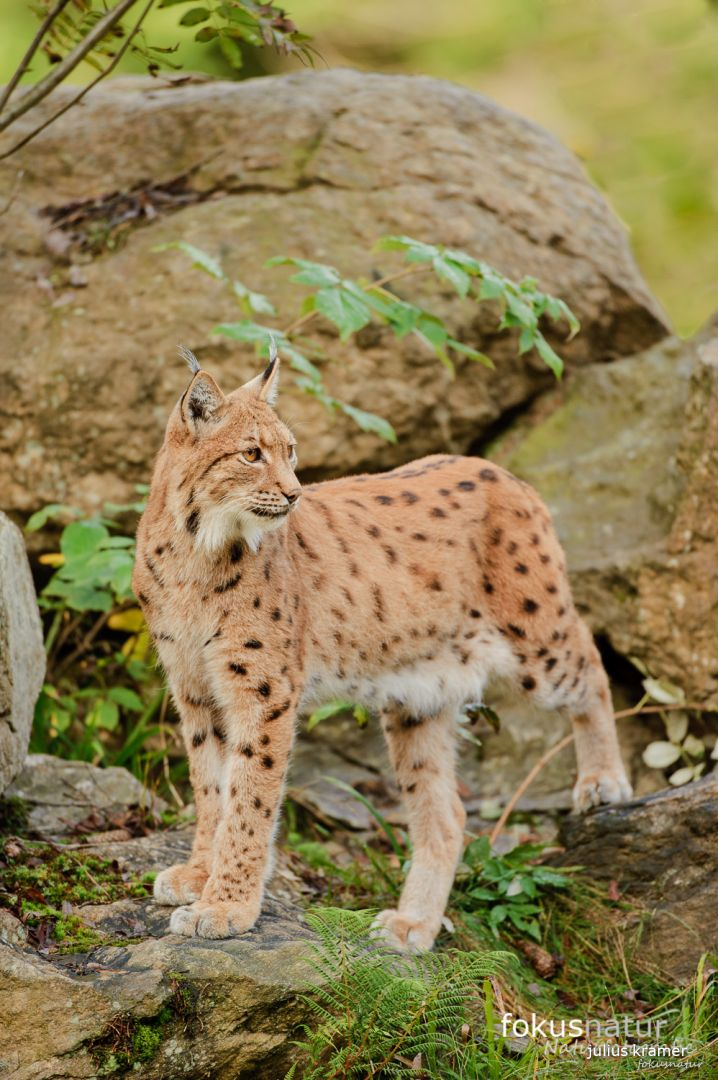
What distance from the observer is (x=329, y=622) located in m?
5.19

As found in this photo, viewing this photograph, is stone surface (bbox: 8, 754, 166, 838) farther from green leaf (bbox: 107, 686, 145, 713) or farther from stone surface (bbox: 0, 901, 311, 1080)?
stone surface (bbox: 0, 901, 311, 1080)

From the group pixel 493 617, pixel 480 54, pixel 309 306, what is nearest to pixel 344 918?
pixel 493 617

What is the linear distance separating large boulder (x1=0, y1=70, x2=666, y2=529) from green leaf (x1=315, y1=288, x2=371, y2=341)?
7.41 feet

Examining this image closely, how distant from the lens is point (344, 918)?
4094 mm

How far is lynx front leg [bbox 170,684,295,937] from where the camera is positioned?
4336 mm

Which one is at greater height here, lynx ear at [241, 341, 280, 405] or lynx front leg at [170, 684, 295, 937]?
lynx ear at [241, 341, 280, 405]

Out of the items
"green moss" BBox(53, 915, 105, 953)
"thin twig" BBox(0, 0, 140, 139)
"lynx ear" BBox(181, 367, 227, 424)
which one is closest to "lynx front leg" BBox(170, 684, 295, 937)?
"green moss" BBox(53, 915, 105, 953)

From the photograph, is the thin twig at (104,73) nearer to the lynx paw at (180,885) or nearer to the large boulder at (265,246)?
the large boulder at (265,246)

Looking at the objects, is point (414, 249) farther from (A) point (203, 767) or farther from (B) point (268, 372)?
(A) point (203, 767)

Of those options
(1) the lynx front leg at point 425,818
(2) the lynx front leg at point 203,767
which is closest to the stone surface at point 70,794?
(2) the lynx front leg at point 203,767

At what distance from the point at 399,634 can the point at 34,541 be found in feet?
9.29

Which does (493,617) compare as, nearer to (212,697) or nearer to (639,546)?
(212,697)

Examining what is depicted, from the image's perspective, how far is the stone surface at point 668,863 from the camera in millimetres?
5156

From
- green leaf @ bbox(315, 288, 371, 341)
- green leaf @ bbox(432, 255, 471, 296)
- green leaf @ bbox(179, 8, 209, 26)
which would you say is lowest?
green leaf @ bbox(315, 288, 371, 341)
